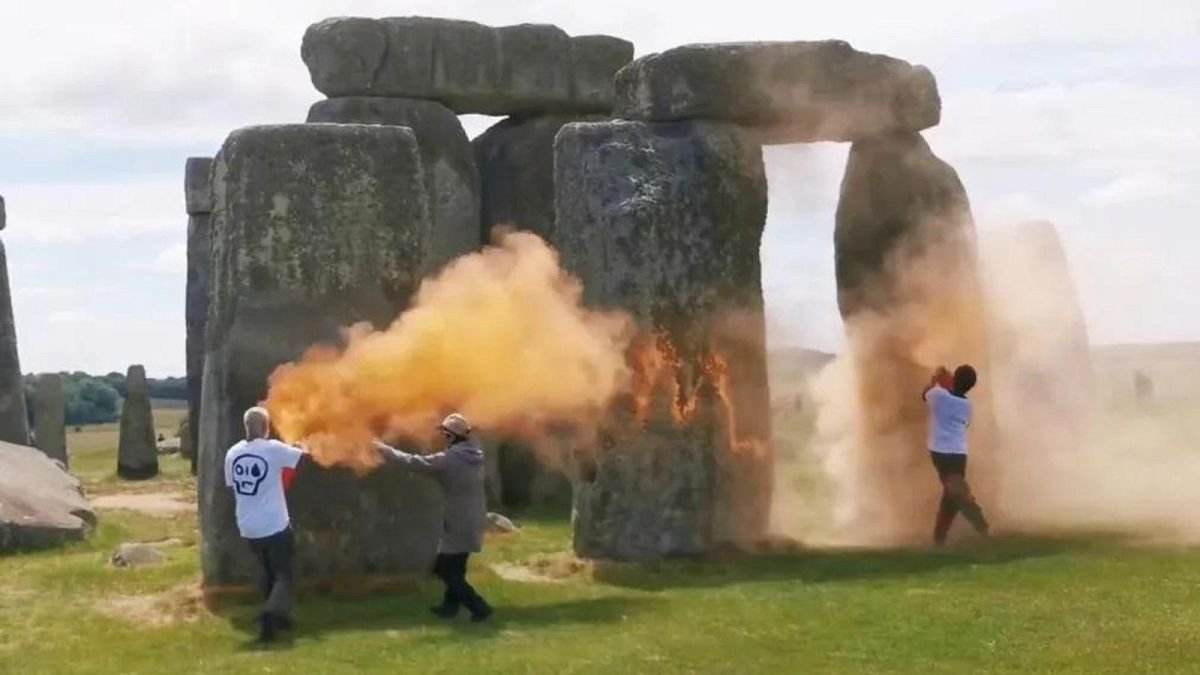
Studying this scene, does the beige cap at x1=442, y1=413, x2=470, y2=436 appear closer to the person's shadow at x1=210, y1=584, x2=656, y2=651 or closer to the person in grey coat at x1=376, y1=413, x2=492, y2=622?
the person in grey coat at x1=376, y1=413, x2=492, y2=622

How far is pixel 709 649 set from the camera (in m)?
12.6

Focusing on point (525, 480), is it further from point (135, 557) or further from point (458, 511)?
point (458, 511)

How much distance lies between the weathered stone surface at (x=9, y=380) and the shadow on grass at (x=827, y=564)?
1425 cm

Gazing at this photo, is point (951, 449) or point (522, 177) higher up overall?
point (522, 177)

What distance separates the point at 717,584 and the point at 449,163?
36.5ft

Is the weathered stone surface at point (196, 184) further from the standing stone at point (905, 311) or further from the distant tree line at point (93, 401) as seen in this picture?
the distant tree line at point (93, 401)

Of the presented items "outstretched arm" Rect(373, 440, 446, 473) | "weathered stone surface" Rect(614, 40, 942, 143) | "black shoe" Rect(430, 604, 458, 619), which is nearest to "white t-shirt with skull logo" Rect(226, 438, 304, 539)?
"outstretched arm" Rect(373, 440, 446, 473)

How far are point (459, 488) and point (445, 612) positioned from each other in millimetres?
928

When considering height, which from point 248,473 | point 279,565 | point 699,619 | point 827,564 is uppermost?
point 248,473

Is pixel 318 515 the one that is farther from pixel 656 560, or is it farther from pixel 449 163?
pixel 449 163

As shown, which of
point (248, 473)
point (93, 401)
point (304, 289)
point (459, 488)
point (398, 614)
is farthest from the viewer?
point (93, 401)

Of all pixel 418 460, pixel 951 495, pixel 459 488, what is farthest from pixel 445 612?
pixel 951 495

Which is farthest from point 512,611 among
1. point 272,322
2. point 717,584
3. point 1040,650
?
point 1040,650

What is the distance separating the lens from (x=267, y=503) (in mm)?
13836
